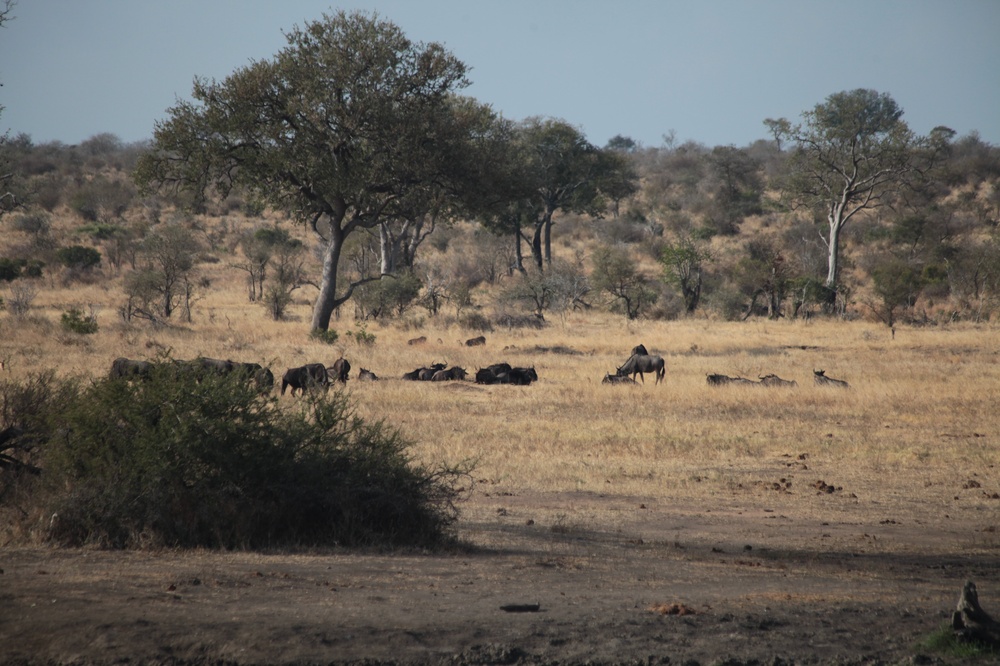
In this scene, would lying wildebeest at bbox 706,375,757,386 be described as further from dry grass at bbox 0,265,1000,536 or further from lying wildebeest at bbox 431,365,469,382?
lying wildebeest at bbox 431,365,469,382

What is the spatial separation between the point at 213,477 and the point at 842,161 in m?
44.8

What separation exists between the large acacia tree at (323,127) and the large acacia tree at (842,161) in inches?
905

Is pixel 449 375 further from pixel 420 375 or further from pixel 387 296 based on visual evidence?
pixel 387 296

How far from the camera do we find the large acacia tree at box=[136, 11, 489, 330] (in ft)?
85.8

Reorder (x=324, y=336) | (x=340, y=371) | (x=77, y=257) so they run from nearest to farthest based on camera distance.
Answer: (x=340, y=371), (x=324, y=336), (x=77, y=257)

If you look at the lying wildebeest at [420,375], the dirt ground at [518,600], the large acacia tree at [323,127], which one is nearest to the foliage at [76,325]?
the large acacia tree at [323,127]

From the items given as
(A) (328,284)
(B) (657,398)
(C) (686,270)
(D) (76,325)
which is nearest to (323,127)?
(A) (328,284)

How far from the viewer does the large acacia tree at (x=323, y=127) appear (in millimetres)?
26156

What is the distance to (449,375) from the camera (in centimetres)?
2050

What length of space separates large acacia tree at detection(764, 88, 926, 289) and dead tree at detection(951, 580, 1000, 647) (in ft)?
124

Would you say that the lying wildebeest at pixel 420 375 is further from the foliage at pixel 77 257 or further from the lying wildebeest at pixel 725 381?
the foliage at pixel 77 257

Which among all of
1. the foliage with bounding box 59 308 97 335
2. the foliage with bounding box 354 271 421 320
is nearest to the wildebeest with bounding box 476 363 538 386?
the foliage with bounding box 59 308 97 335

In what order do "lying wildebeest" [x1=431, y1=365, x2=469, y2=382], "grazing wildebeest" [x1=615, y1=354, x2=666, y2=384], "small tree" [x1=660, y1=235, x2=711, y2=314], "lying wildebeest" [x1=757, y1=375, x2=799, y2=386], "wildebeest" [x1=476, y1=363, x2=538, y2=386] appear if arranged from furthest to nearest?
"small tree" [x1=660, y1=235, x2=711, y2=314] < "grazing wildebeest" [x1=615, y1=354, x2=666, y2=384] < "lying wildebeest" [x1=431, y1=365, x2=469, y2=382] < "wildebeest" [x1=476, y1=363, x2=538, y2=386] < "lying wildebeest" [x1=757, y1=375, x2=799, y2=386]

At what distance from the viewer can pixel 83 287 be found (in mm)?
42938
